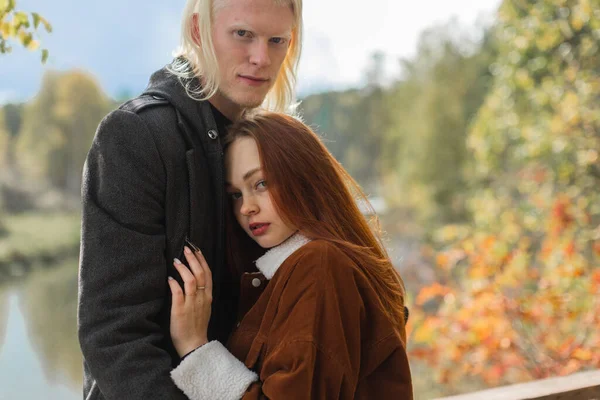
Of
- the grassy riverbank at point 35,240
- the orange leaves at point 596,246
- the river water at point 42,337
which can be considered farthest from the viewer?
the river water at point 42,337

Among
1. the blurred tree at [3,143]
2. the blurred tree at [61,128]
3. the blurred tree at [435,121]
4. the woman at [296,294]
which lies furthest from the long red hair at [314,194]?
the blurred tree at [435,121]

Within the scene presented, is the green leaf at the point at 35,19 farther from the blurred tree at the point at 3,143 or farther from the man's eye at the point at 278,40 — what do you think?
the blurred tree at the point at 3,143

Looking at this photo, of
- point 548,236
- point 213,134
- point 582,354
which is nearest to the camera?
point 213,134

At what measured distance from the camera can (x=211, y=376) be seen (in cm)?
133

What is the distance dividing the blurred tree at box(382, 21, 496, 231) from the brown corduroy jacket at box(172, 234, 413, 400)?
459 inches

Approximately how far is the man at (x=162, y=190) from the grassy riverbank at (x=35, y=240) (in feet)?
20.8

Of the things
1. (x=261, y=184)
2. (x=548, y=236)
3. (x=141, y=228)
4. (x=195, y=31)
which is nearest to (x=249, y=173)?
(x=261, y=184)

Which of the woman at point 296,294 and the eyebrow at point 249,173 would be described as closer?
the woman at point 296,294

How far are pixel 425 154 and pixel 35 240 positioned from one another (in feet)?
25.6

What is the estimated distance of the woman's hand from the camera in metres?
1.38

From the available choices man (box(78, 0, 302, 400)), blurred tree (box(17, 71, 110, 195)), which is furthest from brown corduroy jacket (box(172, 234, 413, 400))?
blurred tree (box(17, 71, 110, 195))

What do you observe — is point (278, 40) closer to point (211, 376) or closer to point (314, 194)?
point (314, 194)

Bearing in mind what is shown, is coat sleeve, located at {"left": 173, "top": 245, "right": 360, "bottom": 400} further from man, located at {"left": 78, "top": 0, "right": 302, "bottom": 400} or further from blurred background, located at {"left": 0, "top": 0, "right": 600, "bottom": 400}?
blurred background, located at {"left": 0, "top": 0, "right": 600, "bottom": 400}

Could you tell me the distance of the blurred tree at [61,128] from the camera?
8344 mm
